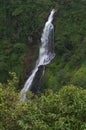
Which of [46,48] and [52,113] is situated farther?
[46,48]

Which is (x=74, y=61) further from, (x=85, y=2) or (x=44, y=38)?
(x=85, y=2)

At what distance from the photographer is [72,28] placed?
9762cm

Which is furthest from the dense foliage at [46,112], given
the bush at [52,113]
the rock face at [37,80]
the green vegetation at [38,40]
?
the rock face at [37,80]

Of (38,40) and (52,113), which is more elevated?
(52,113)

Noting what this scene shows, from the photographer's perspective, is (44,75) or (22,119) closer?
(22,119)

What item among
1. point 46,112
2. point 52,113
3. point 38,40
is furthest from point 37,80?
point 52,113

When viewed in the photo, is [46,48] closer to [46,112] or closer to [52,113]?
[46,112]

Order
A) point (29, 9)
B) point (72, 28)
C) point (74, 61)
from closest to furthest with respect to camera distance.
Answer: point (74, 61), point (72, 28), point (29, 9)

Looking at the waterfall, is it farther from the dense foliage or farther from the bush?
the bush

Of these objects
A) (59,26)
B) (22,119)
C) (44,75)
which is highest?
(22,119)

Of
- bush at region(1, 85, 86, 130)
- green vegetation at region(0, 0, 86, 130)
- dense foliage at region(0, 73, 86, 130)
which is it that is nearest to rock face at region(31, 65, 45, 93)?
green vegetation at region(0, 0, 86, 130)

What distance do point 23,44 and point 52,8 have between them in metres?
15.0

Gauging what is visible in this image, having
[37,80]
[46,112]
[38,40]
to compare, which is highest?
[46,112]

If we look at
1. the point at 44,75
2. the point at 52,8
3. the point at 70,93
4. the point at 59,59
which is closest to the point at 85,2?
the point at 52,8
